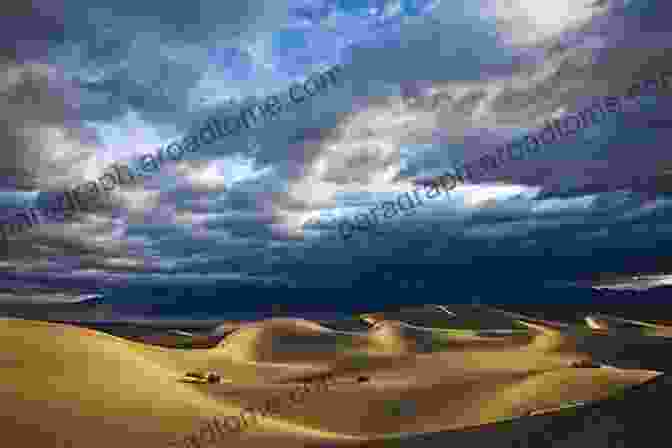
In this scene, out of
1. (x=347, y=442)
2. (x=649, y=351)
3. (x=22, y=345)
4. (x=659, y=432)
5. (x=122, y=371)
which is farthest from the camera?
(x=649, y=351)

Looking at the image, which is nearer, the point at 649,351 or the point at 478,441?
the point at 478,441

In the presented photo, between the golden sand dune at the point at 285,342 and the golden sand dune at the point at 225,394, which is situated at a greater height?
the golden sand dune at the point at 285,342

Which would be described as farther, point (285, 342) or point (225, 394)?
point (285, 342)

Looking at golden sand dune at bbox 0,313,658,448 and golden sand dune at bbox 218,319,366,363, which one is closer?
golden sand dune at bbox 0,313,658,448

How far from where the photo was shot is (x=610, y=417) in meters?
11.3

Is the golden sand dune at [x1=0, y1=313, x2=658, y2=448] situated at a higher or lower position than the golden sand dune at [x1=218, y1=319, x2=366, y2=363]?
lower

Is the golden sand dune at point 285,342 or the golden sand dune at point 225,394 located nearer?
the golden sand dune at point 225,394

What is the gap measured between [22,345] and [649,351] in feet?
158

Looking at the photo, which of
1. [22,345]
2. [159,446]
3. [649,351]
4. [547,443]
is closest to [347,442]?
[159,446]

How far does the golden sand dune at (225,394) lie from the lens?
13.9m

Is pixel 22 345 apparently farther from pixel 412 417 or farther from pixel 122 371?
pixel 412 417

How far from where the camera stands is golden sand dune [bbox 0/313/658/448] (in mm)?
13891

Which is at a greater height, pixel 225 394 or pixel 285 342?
pixel 285 342

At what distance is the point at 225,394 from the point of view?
24.1 meters
